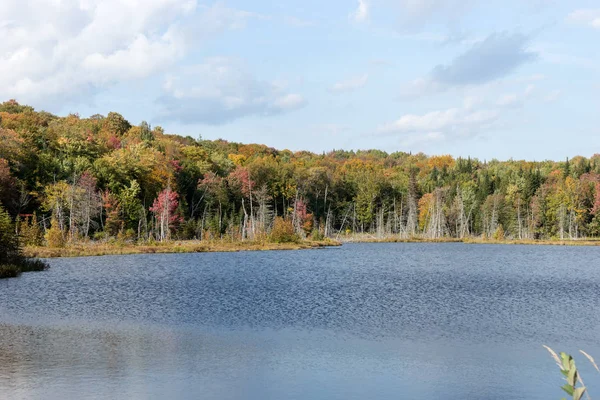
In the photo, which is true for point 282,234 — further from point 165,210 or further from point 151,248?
point 151,248

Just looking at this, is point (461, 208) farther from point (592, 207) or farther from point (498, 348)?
point (498, 348)

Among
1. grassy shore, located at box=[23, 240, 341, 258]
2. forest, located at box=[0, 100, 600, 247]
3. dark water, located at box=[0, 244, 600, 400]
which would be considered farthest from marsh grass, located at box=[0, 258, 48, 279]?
forest, located at box=[0, 100, 600, 247]

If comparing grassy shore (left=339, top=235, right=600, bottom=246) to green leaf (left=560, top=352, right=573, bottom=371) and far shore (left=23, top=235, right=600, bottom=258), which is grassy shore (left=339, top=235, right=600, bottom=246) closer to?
far shore (left=23, top=235, right=600, bottom=258)

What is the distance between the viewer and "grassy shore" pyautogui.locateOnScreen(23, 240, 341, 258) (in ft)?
177

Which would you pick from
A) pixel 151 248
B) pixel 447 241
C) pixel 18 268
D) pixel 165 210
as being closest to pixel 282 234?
pixel 165 210

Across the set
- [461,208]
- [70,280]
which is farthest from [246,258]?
[461,208]

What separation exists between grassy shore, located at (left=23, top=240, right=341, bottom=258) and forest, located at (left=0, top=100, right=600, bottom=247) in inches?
79.7

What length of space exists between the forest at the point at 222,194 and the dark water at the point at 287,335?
29.8 metres

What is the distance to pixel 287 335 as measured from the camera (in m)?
20.8

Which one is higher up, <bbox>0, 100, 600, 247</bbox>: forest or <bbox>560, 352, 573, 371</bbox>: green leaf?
<bbox>0, 100, 600, 247</bbox>: forest

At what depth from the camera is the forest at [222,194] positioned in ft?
231

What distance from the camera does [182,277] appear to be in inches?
Answer: 1558

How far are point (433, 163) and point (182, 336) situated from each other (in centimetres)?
17181

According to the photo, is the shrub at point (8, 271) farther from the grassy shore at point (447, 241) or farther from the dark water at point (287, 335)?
the grassy shore at point (447, 241)
